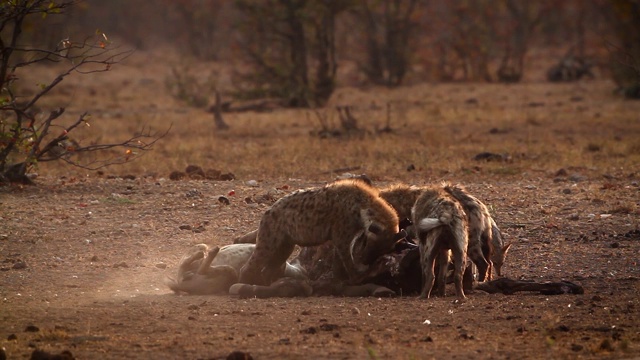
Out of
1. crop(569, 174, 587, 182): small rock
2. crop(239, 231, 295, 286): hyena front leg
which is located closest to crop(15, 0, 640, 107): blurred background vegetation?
crop(569, 174, 587, 182): small rock

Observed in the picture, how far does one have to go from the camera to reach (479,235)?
8.00m

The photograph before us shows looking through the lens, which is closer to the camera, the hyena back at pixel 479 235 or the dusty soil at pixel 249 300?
the dusty soil at pixel 249 300

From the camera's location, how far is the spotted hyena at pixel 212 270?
806 cm

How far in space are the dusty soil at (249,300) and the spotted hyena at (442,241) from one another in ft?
0.73

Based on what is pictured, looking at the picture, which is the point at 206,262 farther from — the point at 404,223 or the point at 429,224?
the point at 429,224

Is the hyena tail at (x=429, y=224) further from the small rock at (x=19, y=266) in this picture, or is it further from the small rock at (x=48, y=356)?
the small rock at (x=19, y=266)

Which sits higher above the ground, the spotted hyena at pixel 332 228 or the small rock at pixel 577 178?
the spotted hyena at pixel 332 228

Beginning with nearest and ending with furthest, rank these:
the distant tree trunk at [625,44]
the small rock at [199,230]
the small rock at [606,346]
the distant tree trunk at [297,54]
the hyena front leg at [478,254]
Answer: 1. the small rock at [606,346]
2. the hyena front leg at [478,254]
3. the small rock at [199,230]
4. the distant tree trunk at [625,44]
5. the distant tree trunk at [297,54]

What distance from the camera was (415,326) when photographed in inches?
261

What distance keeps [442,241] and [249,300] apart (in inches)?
59.1

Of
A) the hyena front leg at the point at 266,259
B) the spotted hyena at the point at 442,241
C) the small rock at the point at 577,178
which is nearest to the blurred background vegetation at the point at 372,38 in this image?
the small rock at the point at 577,178

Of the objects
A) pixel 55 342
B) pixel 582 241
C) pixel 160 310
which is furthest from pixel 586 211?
pixel 55 342

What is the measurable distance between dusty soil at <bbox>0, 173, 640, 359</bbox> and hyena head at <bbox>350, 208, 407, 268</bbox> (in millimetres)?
368

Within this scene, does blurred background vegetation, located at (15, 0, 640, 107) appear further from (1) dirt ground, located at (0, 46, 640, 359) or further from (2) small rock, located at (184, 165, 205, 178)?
(2) small rock, located at (184, 165, 205, 178)
